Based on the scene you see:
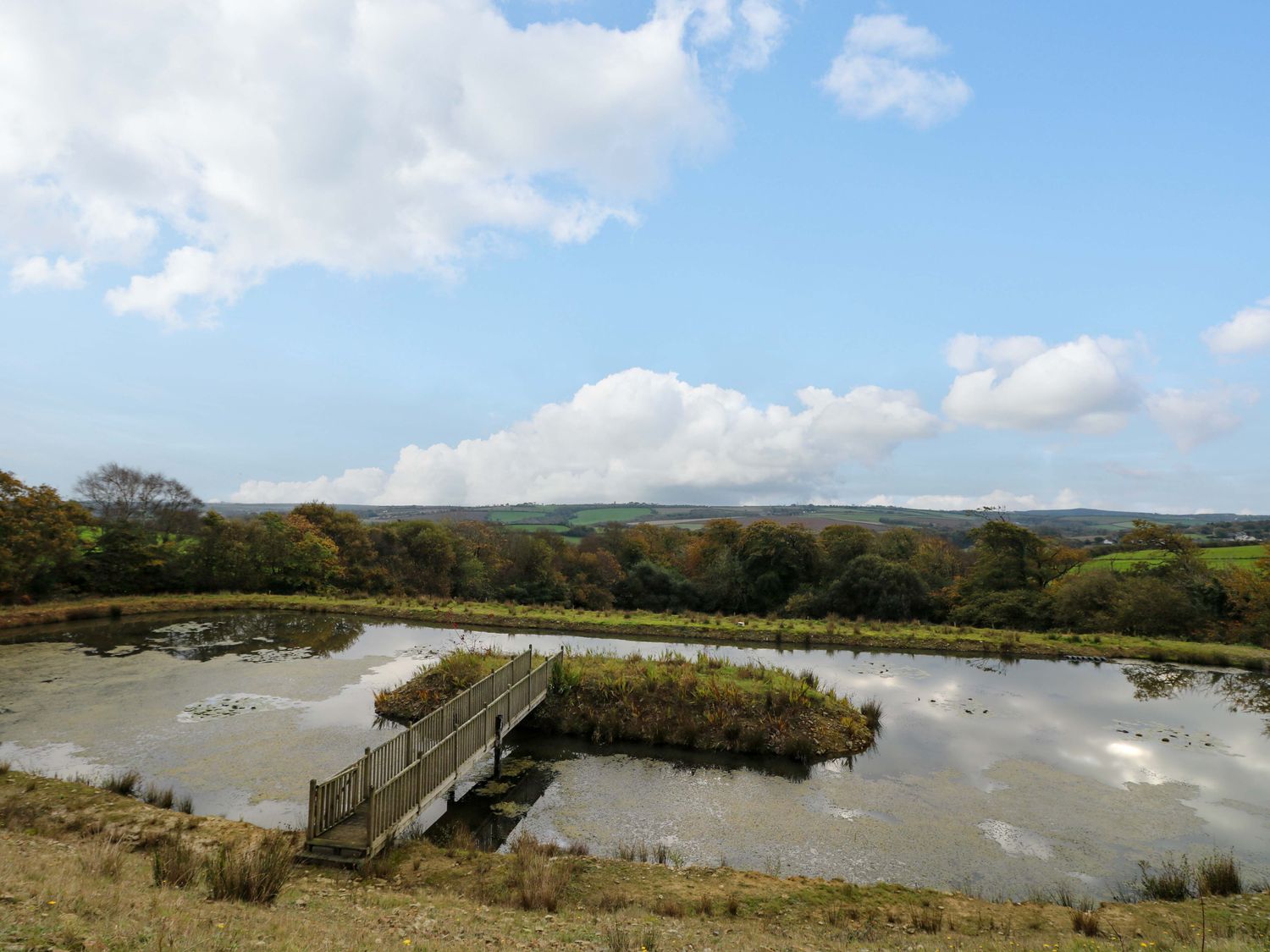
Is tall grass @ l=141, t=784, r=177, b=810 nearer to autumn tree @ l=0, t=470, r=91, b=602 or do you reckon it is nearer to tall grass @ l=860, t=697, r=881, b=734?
tall grass @ l=860, t=697, r=881, b=734

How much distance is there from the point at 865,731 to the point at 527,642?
14116 mm

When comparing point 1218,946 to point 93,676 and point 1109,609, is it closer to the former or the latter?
point 93,676

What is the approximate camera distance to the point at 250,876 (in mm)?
6551

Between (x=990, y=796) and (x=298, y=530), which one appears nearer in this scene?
(x=990, y=796)

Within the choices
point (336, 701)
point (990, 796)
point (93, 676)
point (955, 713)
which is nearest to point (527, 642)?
point (336, 701)

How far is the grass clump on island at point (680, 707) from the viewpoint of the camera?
14.1 metres

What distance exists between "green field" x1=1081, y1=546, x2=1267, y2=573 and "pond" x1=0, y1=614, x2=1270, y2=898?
15.5m

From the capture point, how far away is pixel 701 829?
1001 cm

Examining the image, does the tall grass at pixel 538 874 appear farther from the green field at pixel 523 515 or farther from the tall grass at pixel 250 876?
the green field at pixel 523 515

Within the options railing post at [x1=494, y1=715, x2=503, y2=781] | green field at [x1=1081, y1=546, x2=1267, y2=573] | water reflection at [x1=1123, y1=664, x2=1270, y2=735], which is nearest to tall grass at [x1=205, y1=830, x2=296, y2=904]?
railing post at [x1=494, y1=715, x2=503, y2=781]

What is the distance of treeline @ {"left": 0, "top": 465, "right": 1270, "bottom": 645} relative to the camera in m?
29.7

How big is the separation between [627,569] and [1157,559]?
3275cm

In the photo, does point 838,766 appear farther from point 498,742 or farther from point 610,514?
point 610,514

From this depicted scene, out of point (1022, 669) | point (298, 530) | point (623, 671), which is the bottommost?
point (1022, 669)
